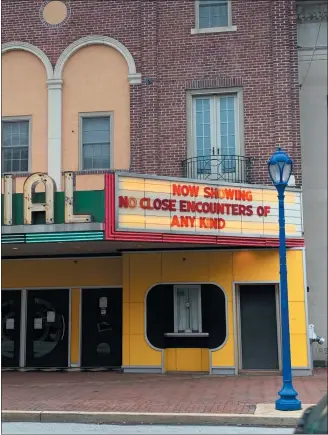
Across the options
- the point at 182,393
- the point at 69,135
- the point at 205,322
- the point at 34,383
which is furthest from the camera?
the point at 69,135

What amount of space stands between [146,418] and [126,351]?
5.35 meters

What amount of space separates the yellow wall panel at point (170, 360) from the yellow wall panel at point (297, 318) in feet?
9.73

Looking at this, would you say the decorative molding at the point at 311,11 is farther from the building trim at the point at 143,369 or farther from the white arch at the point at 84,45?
the building trim at the point at 143,369

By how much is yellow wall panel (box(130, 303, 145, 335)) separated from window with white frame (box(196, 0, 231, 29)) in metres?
7.58

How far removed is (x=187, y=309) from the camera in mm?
15508

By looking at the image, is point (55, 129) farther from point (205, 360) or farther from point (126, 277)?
point (205, 360)

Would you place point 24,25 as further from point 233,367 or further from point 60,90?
point 233,367

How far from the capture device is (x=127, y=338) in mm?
15352

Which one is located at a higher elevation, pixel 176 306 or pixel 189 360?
pixel 176 306

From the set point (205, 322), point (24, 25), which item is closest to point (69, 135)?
point (24, 25)

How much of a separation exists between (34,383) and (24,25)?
9.58 meters

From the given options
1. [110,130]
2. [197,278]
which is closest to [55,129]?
[110,130]

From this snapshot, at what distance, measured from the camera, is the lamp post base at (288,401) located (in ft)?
33.5

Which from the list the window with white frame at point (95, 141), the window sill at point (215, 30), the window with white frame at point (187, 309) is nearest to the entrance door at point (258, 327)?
the window with white frame at point (187, 309)
